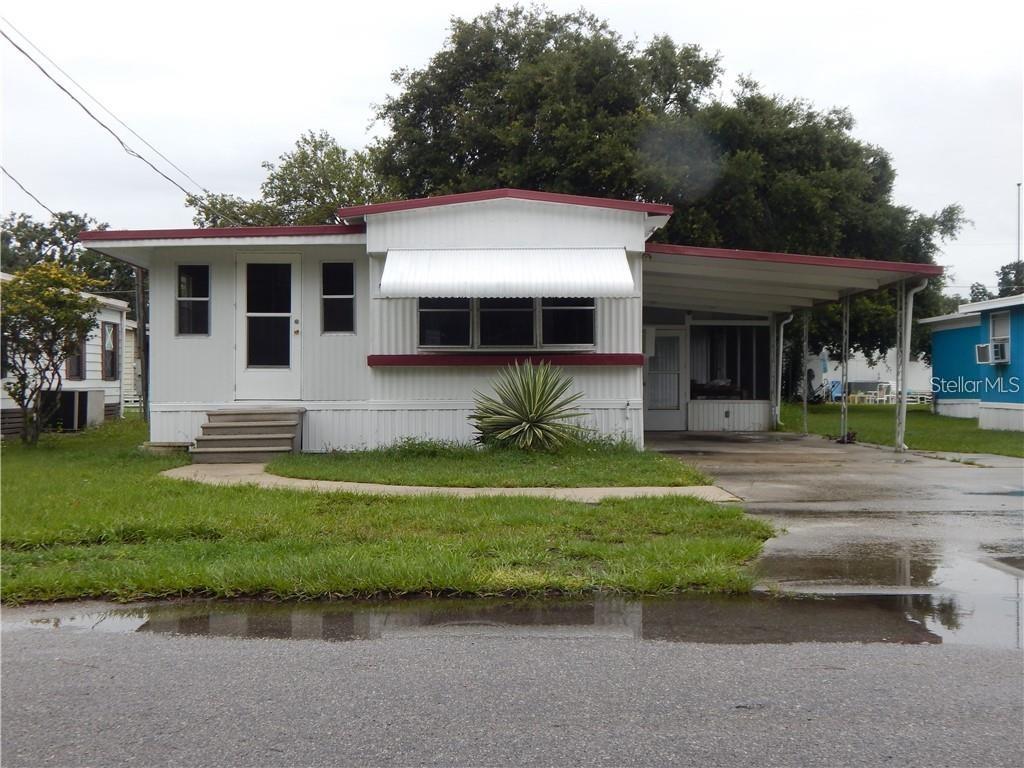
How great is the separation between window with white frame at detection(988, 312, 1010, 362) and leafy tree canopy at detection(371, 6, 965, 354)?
514 centimetres

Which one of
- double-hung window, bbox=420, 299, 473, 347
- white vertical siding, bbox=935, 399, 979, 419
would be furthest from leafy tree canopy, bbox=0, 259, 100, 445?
white vertical siding, bbox=935, 399, 979, 419

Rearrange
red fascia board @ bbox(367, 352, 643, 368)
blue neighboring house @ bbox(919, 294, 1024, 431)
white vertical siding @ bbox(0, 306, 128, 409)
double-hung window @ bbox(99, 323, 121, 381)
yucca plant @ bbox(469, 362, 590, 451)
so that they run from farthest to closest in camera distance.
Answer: double-hung window @ bbox(99, 323, 121, 381), blue neighboring house @ bbox(919, 294, 1024, 431), white vertical siding @ bbox(0, 306, 128, 409), red fascia board @ bbox(367, 352, 643, 368), yucca plant @ bbox(469, 362, 590, 451)

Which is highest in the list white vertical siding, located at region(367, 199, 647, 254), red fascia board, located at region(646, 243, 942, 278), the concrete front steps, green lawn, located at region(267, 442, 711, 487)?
white vertical siding, located at region(367, 199, 647, 254)

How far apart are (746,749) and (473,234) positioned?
10.4 meters

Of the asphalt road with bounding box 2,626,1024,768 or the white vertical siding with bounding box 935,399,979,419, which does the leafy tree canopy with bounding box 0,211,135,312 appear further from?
the asphalt road with bounding box 2,626,1024,768

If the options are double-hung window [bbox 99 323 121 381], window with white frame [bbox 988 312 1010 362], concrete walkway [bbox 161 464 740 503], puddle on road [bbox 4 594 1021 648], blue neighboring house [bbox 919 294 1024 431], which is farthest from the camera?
double-hung window [bbox 99 323 121 381]

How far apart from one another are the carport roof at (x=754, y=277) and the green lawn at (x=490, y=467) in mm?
3119

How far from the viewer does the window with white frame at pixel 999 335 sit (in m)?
22.6

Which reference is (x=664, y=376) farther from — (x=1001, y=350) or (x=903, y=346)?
(x=1001, y=350)

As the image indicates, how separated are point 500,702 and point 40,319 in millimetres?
12571

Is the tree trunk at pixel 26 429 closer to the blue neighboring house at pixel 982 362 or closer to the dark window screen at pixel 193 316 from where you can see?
the dark window screen at pixel 193 316

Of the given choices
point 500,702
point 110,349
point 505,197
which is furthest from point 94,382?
point 500,702

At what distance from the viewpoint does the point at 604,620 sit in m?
5.64

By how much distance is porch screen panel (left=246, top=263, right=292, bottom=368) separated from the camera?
14125 mm
